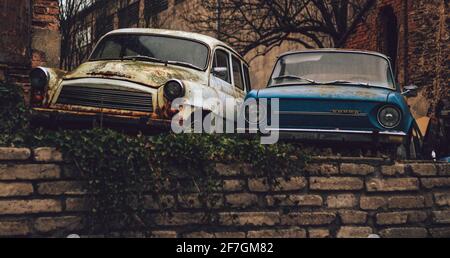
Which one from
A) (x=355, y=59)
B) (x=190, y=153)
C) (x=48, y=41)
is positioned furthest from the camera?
(x=48, y=41)

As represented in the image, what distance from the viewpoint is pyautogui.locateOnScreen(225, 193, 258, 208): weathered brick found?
5.43 meters

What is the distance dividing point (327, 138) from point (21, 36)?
4.41 meters

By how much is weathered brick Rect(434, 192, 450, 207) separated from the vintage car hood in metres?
2.87

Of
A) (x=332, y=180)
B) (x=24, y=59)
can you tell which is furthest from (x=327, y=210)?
(x=24, y=59)

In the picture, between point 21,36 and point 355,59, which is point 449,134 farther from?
point 21,36

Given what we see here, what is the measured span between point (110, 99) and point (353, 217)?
2673mm

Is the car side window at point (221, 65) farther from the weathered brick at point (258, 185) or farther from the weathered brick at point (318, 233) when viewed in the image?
the weathered brick at point (318, 233)

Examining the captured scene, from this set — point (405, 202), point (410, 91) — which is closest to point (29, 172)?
point (405, 202)

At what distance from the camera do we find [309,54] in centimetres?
795

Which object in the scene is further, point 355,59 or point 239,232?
point 355,59

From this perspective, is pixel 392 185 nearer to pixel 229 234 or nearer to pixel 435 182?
pixel 435 182

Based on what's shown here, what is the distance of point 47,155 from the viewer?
5.05m

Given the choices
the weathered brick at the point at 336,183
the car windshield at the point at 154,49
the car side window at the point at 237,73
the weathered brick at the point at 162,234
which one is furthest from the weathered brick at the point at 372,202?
the car side window at the point at 237,73
